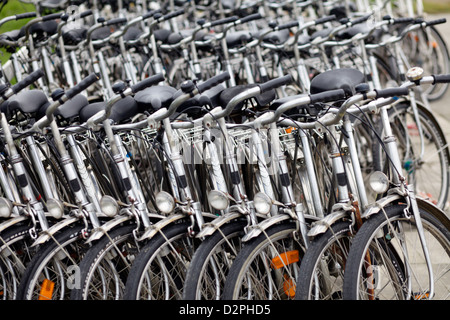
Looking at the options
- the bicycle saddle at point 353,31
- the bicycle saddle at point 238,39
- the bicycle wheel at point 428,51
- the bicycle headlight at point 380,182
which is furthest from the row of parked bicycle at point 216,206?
the bicycle wheel at point 428,51

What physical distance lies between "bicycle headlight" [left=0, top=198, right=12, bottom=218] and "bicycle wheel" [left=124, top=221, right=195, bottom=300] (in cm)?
87

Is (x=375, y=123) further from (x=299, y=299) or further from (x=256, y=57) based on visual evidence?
(x=299, y=299)

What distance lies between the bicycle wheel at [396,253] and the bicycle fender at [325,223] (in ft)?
0.43

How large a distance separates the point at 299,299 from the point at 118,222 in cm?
107

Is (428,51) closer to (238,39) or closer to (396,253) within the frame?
(238,39)

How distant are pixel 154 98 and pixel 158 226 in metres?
0.98

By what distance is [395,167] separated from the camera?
3.42 meters

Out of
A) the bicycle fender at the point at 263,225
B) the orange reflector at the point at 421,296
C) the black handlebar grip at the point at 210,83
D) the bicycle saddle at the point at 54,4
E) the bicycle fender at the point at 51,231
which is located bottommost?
the orange reflector at the point at 421,296

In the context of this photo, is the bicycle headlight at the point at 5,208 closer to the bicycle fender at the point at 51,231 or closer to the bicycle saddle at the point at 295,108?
the bicycle fender at the point at 51,231

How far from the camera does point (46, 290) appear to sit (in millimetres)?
3471

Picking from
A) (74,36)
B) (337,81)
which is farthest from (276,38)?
(337,81)

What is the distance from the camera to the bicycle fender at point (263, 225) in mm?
3304

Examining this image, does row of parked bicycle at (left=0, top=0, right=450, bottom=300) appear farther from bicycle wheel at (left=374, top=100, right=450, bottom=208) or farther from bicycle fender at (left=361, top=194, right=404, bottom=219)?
bicycle wheel at (left=374, top=100, right=450, bottom=208)

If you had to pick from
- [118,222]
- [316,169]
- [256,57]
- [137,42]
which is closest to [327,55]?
[256,57]
